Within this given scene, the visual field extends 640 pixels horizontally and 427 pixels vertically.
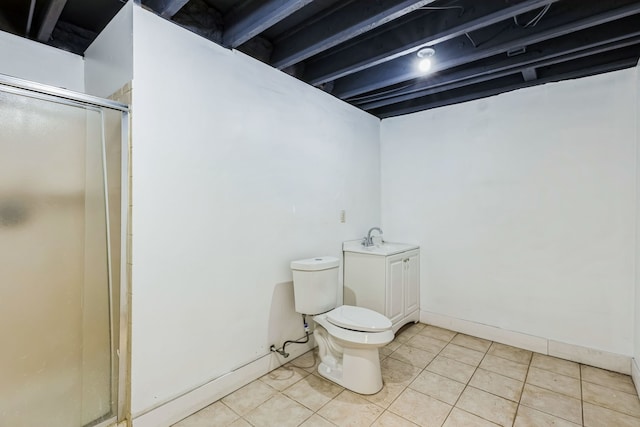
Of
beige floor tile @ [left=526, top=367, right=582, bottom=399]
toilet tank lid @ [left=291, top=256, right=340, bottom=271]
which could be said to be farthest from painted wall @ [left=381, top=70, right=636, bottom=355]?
toilet tank lid @ [left=291, top=256, right=340, bottom=271]

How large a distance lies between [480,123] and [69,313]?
10.8ft

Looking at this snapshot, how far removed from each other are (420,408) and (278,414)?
33.5 inches

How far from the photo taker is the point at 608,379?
2.08 m

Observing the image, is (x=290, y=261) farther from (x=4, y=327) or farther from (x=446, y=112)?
(x=446, y=112)

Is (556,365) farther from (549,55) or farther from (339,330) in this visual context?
(549,55)

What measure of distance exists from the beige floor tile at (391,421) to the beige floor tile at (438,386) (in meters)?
0.33

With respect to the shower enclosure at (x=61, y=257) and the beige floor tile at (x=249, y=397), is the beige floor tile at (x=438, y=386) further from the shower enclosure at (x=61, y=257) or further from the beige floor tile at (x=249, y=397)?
the shower enclosure at (x=61, y=257)

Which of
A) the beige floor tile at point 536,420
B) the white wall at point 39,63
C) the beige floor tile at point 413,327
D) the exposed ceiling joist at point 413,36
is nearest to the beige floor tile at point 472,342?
the beige floor tile at point 413,327

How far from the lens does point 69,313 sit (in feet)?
4.78

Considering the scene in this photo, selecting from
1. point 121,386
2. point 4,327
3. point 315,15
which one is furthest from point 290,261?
point 315,15

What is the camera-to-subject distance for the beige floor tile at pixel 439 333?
276 centimetres

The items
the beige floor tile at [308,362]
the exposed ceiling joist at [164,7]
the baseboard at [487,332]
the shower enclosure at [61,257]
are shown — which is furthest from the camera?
the baseboard at [487,332]

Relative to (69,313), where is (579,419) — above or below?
below

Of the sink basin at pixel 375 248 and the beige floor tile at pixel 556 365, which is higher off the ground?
the sink basin at pixel 375 248
